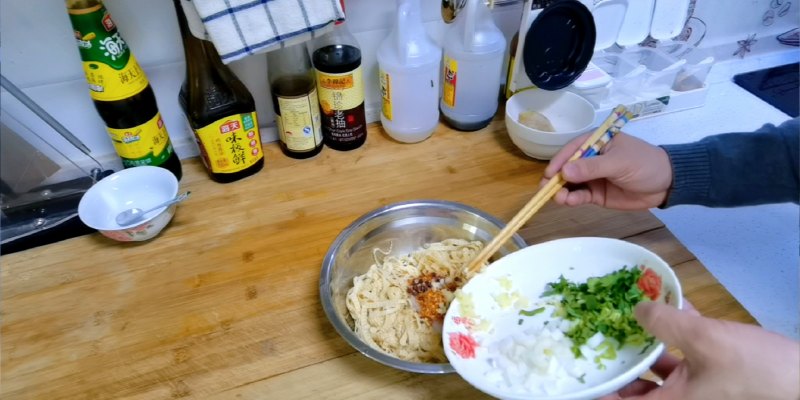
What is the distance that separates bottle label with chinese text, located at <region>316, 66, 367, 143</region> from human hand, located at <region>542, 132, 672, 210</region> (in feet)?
1.16

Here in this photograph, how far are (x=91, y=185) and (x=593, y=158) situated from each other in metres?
0.77

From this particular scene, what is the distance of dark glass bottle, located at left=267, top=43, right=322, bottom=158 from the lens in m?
0.83

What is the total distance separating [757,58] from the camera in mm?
1184

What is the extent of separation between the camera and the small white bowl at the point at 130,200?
730mm

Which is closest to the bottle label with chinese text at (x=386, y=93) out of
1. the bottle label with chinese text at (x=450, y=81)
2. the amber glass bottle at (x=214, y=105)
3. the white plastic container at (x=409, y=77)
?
the white plastic container at (x=409, y=77)

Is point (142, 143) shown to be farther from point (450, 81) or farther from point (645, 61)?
point (645, 61)

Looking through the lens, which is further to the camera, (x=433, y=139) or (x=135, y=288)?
(x=433, y=139)

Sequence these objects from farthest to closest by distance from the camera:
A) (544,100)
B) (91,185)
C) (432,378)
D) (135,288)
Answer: (544,100)
(91,185)
(135,288)
(432,378)

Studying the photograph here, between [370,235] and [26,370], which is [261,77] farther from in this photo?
[26,370]

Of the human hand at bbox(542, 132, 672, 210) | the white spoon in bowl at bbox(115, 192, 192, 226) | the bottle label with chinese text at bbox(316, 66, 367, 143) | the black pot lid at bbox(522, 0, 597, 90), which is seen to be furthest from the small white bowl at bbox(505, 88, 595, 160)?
the white spoon in bowl at bbox(115, 192, 192, 226)

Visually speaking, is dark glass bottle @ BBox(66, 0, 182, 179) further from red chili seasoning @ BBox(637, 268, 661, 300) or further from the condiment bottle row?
red chili seasoning @ BBox(637, 268, 661, 300)

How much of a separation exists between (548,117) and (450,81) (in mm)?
194

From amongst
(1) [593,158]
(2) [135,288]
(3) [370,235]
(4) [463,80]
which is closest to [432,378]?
(3) [370,235]

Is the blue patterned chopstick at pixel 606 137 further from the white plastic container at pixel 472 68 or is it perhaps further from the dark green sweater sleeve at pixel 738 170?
the white plastic container at pixel 472 68
